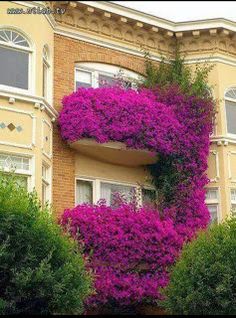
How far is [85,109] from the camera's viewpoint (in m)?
17.4

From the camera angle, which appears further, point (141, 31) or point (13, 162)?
point (141, 31)

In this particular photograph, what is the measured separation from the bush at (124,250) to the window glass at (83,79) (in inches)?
169

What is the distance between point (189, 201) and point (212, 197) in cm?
158

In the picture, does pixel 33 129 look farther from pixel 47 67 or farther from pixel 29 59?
pixel 47 67

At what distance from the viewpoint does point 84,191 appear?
18406 millimetres

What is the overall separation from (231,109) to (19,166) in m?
8.13

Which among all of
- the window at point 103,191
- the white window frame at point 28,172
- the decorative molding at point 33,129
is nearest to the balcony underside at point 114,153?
the window at point 103,191

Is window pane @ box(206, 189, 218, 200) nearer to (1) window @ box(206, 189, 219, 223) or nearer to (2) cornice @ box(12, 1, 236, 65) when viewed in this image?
(1) window @ box(206, 189, 219, 223)

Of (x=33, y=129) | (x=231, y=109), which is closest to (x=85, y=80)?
(x=33, y=129)

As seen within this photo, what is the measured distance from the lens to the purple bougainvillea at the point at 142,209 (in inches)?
637

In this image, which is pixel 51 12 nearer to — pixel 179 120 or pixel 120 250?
pixel 179 120

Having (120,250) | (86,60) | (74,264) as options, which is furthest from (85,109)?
(74,264)

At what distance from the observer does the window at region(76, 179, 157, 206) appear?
18312mm

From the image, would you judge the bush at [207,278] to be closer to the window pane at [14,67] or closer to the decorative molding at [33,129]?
the decorative molding at [33,129]
